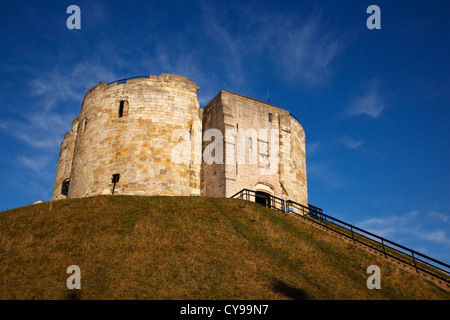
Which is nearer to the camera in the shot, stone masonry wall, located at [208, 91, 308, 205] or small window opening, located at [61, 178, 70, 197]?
stone masonry wall, located at [208, 91, 308, 205]

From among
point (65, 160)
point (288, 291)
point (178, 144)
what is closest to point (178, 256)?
point (288, 291)

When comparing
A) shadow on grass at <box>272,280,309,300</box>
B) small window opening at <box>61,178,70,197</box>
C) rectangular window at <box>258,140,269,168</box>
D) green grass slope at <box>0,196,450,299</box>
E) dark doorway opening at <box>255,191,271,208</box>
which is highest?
rectangular window at <box>258,140,269,168</box>

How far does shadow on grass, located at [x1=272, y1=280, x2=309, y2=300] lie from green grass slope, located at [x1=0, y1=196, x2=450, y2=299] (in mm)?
37

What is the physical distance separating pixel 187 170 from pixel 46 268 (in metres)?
15.7

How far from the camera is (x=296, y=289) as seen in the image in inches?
540

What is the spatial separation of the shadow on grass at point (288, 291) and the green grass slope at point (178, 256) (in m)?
0.04

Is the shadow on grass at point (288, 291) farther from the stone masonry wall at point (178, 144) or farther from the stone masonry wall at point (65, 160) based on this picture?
the stone masonry wall at point (65, 160)

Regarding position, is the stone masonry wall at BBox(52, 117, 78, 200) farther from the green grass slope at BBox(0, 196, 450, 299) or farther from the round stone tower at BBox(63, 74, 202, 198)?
the green grass slope at BBox(0, 196, 450, 299)

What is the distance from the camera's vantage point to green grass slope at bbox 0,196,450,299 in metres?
13.3

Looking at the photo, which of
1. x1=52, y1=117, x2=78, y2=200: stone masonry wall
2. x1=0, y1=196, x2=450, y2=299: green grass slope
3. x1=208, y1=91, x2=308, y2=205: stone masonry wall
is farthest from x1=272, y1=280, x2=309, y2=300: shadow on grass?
x1=52, y1=117, x2=78, y2=200: stone masonry wall

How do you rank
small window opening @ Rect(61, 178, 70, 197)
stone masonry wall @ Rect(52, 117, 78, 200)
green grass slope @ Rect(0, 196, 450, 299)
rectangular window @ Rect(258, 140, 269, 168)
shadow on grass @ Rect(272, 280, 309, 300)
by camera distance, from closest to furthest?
1. shadow on grass @ Rect(272, 280, 309, 300)
2. green grass slope @ Rect(0, 196, 450, 299)
3. rectangular window @ Rect(258, 140, 269, 168)
4. small window opening @ Rect(61, 178, 70, 197)
5. stone masonry wall @ Rect(52, 117, 78, 200)

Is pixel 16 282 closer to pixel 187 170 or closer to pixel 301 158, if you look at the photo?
pixel 187 170
